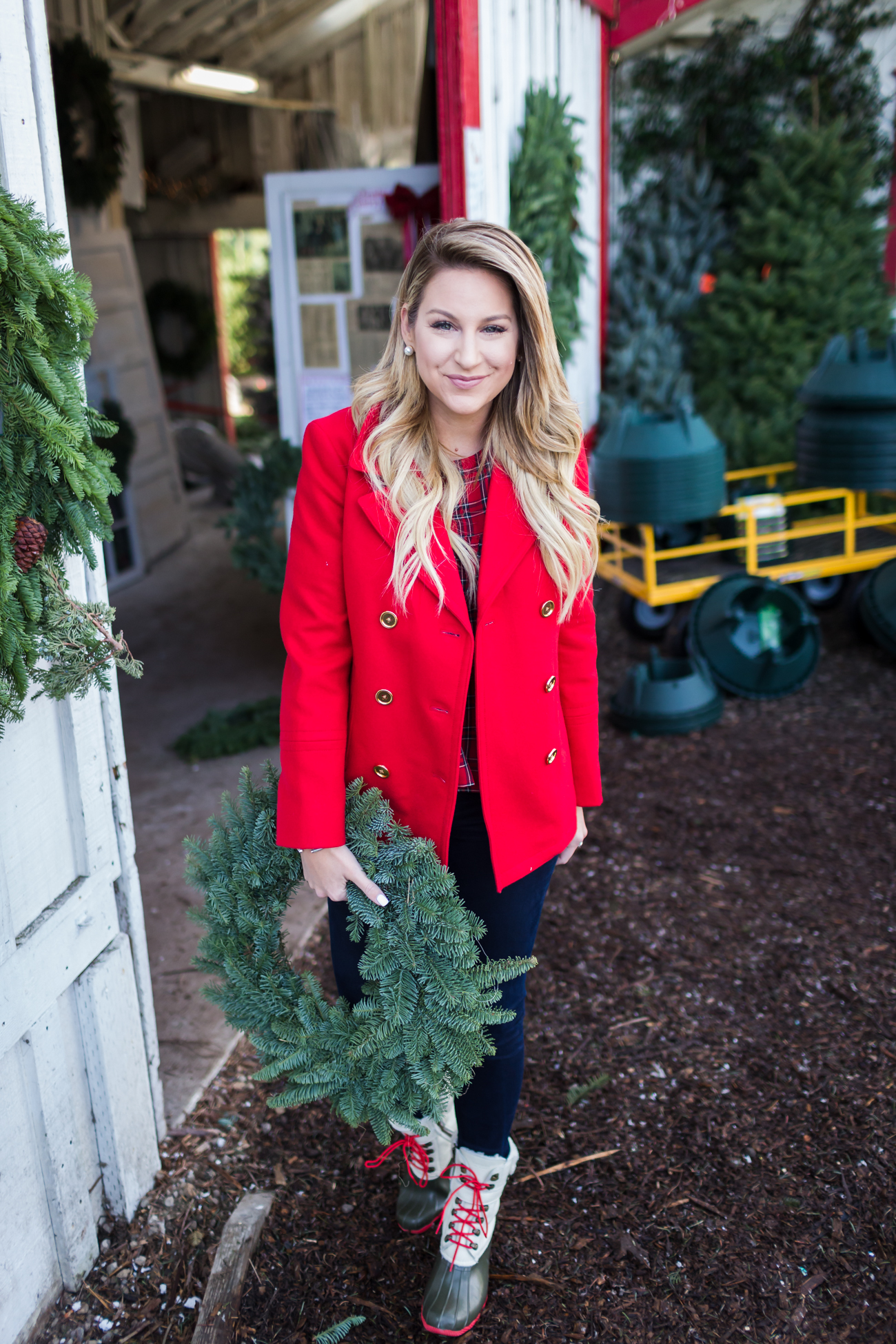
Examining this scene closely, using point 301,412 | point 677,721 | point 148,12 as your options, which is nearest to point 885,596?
point 677,721

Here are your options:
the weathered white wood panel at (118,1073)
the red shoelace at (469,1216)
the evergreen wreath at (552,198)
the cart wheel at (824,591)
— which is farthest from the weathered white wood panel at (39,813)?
the cart wheel at (824,591)

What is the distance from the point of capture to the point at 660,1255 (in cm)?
214

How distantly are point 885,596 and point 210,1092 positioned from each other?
12.9ft

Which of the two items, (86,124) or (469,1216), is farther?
(86,124)

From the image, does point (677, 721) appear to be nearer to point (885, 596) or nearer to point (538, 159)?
point (885, 596)

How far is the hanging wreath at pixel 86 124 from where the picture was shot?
20.4 feet

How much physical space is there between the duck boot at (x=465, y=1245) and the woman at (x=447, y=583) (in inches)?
14.8

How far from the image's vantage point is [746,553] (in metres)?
5.03

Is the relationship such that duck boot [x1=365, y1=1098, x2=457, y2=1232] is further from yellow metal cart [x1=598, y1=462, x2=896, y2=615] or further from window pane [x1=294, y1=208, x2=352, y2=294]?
window pane [x1=294, y1=208, x2=352, y2=294]

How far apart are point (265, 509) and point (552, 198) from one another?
6.55ft

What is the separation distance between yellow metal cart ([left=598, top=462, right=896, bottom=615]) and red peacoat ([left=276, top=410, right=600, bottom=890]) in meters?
3.00

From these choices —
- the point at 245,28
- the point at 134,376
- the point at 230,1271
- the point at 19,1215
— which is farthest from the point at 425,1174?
the point at 245,28

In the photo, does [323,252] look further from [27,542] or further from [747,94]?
[747,94]

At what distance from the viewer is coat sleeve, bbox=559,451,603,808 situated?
6.34ft
